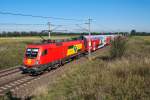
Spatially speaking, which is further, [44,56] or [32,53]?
[44,56]

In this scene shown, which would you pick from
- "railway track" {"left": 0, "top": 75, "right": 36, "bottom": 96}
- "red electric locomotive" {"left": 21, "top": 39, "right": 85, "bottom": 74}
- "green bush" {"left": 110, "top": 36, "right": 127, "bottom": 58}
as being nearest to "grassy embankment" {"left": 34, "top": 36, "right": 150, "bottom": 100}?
"railway track" {"left": 0, "top": 75, "right": 36, "bottom": 96}

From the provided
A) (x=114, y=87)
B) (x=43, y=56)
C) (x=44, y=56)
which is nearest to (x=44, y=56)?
(x=44, y=56)

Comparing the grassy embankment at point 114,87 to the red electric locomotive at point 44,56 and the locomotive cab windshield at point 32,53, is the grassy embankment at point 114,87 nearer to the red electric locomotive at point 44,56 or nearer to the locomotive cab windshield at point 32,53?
the red electric locomotive at point 44,56

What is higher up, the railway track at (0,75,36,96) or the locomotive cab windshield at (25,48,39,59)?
the locomotive cab windshield at (25,48,39,59)

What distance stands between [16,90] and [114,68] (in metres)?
7.11

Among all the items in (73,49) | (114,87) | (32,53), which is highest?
(32,53)

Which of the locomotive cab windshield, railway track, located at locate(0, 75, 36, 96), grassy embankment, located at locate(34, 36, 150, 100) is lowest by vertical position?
A: railway track, located at locate(0, 75, 36, 96)

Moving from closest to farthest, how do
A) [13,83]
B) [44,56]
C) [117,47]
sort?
[13,83], [44,56], [117,47]

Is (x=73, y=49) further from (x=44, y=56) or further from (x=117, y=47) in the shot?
(x=44, y=56)

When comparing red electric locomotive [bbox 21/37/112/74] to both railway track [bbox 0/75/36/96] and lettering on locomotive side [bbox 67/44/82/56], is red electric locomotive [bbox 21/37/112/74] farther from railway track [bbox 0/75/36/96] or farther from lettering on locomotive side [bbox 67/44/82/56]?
railway track [bbox 0/75/36/96]

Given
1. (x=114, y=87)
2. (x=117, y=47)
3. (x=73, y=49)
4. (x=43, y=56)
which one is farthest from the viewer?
(x=73, y=49)

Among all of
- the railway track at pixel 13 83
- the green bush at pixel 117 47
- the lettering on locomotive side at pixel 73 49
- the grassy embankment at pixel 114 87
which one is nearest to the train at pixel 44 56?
the lettering on locomotive side at pixel 73 49

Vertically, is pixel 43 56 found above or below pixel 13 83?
above

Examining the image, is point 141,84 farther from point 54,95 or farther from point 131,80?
point 54,95
